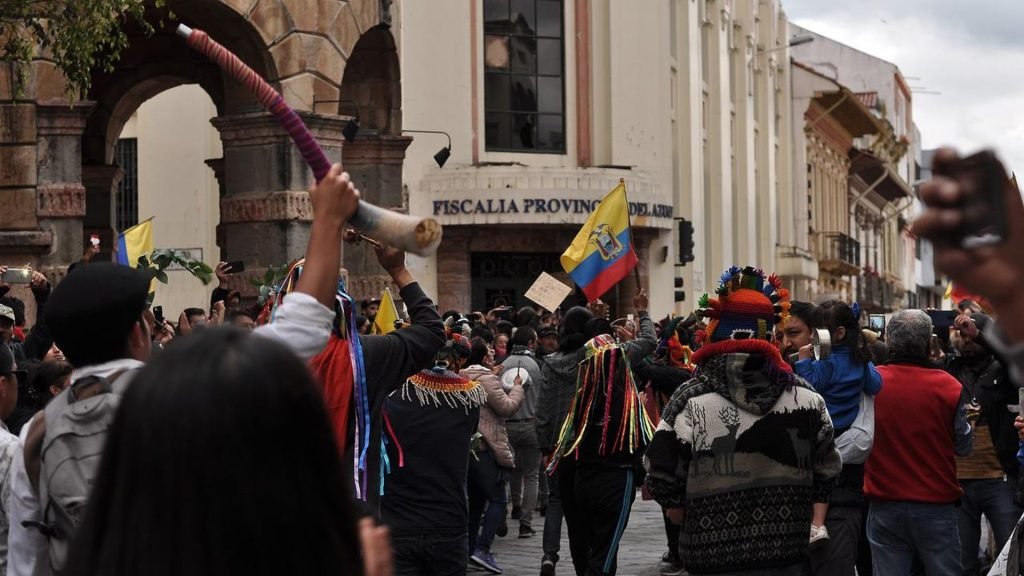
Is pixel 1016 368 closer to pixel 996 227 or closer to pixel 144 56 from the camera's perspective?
pixel 996 227

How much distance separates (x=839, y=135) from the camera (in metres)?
62.8

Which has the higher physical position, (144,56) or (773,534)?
(144,56)

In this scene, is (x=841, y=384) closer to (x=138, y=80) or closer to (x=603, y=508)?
(x=603, y=508)

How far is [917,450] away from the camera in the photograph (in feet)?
29.7

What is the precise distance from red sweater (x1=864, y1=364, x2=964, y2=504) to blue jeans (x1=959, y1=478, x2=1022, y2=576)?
1712mm

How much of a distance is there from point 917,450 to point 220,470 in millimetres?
7382

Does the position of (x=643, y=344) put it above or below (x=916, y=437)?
above

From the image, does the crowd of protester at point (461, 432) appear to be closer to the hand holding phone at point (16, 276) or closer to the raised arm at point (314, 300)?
the raised arm at point (314, 300)

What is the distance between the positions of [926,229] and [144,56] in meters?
16.6

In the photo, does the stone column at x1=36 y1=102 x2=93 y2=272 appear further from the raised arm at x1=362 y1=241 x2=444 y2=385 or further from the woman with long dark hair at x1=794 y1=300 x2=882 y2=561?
the raised arm at x1=362 y1=241 x2=444 y2=385

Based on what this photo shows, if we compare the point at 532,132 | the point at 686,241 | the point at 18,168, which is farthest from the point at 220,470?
the point at 686,241

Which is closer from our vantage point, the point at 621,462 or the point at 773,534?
the point at 773,534

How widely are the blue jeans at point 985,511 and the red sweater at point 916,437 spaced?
A: 171 cm

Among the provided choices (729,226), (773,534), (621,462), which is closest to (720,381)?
(773,534)
